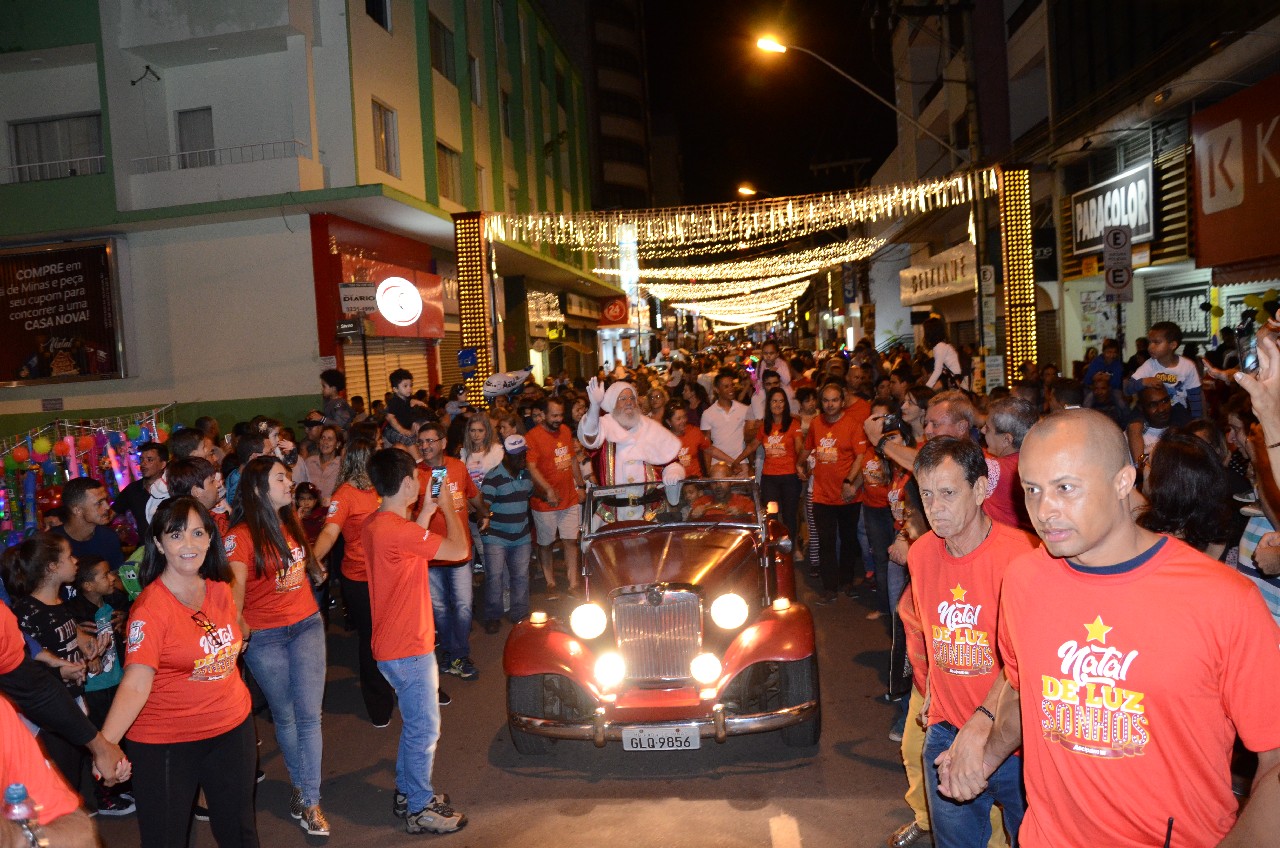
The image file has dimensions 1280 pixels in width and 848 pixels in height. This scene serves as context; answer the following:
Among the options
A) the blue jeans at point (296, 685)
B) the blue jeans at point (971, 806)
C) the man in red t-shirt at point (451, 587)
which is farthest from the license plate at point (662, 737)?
the man in red t-shirt at point (451, 587)

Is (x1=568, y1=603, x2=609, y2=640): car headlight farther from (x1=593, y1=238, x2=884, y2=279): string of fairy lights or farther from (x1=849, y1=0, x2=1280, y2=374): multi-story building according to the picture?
(x1=593, y1=238, x2=884, y2=279): string of fairy lights

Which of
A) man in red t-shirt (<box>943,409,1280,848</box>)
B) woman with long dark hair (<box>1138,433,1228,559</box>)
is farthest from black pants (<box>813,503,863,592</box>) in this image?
man in red t-shirt (<box>943,409,1280,848</box>)

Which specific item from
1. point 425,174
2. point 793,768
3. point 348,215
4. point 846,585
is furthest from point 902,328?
point 793,768

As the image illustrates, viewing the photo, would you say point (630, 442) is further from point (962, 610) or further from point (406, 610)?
point (962, 610)

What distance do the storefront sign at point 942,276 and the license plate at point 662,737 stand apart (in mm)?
20519

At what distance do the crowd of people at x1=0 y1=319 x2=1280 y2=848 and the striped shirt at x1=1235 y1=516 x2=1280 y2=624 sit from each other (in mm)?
15

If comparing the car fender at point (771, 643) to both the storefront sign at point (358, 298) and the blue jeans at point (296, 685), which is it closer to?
the blue jeans at point (296, 685)

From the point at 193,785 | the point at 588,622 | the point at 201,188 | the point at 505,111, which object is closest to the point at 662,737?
the point at 588,622

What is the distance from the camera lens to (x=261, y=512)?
5148mm

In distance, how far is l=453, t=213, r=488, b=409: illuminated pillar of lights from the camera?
17.5 meters

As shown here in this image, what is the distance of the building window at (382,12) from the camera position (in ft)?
66.6

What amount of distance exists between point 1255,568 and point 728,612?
2936 mm

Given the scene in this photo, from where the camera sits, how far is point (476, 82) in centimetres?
2811

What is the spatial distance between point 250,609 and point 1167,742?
4.31m
